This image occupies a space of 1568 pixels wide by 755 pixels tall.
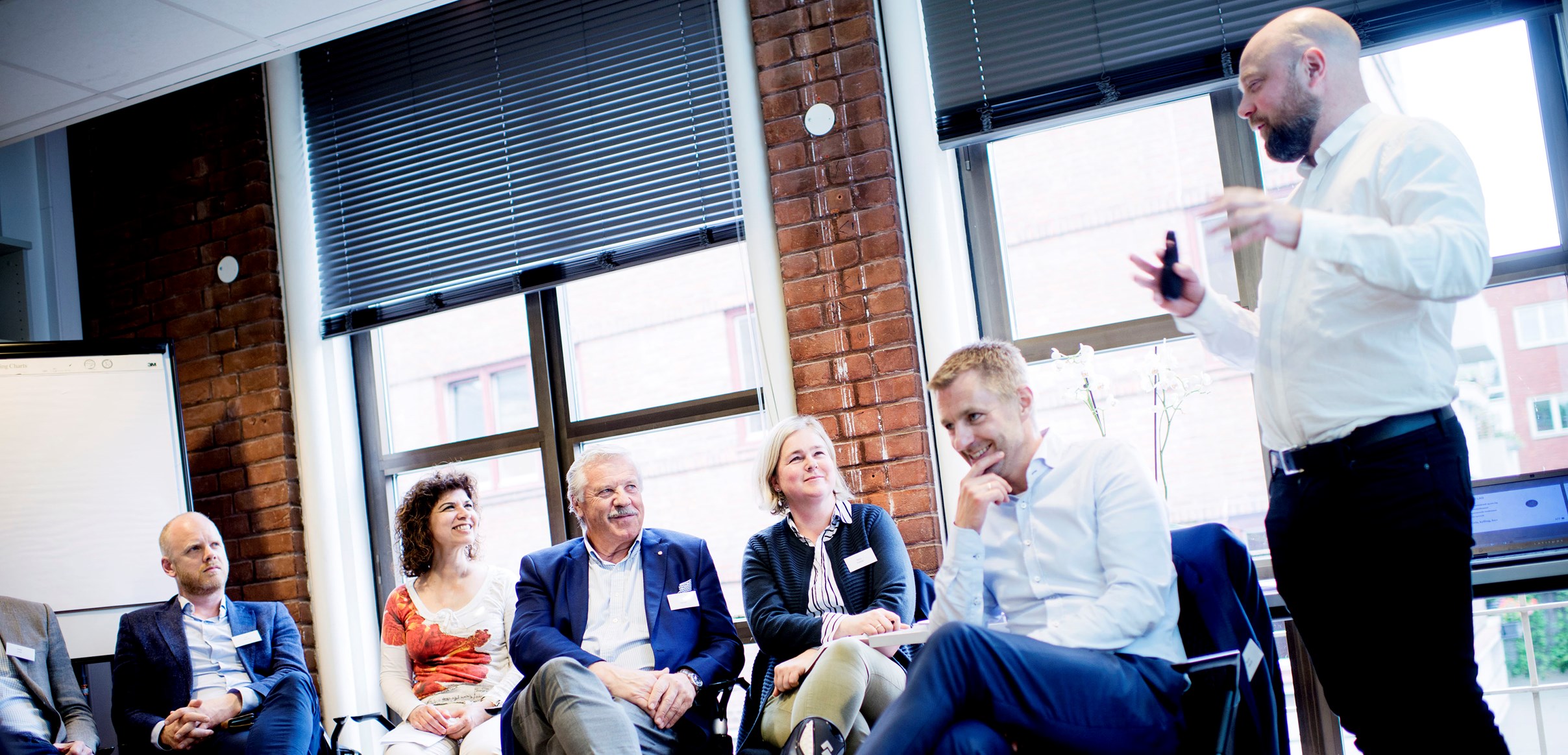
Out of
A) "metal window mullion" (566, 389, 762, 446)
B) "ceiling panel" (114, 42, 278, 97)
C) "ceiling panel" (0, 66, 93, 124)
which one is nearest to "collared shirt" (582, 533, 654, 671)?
"metal window mullion" (566, 389, 762, 446)

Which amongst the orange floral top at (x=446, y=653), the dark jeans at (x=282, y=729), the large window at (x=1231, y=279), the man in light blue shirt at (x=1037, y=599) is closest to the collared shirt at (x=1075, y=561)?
the man in light blue shirt at (x=1037, y=599)

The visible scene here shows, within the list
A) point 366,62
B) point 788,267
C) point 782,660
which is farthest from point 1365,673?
point 366,62

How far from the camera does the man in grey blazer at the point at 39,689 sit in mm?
3451

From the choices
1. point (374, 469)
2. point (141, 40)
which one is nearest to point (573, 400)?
point (374, 469)

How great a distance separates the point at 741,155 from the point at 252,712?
2.47 m

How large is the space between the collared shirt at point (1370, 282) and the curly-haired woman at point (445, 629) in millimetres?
2382

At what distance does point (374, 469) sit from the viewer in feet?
15.3

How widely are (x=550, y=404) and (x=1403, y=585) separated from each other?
3247 millimetres

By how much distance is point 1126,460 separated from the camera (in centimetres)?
221

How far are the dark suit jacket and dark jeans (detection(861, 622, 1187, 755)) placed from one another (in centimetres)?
19

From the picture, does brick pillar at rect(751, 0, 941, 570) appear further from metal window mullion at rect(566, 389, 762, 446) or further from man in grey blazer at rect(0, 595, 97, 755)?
man in grey blazer at rect(0, 595, 97, 755)

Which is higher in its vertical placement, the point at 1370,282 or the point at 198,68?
the point at 198,68

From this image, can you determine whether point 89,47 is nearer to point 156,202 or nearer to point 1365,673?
point 156,202

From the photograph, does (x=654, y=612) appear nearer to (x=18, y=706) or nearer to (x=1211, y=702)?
(x=1211, y=702)
